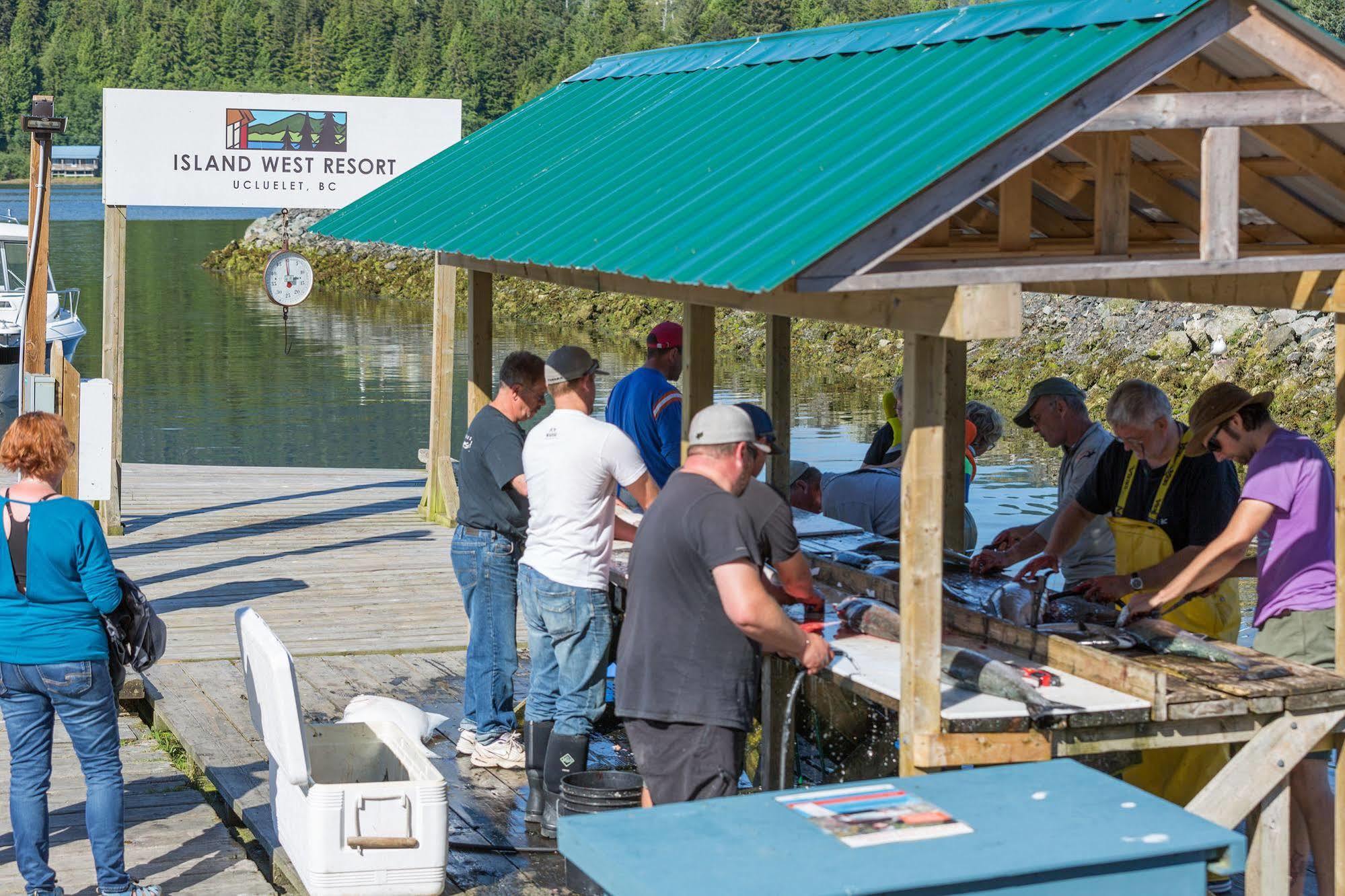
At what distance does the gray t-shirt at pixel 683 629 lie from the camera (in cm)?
487

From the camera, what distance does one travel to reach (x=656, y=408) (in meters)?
8.11

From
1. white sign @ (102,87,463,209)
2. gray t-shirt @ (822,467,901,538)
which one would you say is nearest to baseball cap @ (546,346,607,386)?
gray t-shirt @ (822,467,901,538)

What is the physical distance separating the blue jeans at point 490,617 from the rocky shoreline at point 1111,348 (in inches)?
470

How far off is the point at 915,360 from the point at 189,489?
11.1 m

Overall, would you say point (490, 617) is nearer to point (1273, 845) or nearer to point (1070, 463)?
point (1070, 463)

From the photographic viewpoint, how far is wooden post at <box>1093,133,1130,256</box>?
17.0 feet

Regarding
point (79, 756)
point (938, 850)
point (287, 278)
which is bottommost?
point (79, 756)

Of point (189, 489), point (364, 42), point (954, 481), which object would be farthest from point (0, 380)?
point (364, 42)

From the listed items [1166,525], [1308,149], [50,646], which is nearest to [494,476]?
[50,646]

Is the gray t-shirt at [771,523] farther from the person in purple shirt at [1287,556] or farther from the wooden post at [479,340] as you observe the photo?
the wooden post at [479,340]

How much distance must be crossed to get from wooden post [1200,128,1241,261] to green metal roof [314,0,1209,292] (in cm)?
44

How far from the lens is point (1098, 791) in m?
4.05

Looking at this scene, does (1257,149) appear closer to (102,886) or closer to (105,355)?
(102,886)

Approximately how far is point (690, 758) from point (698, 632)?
1.27 feet
